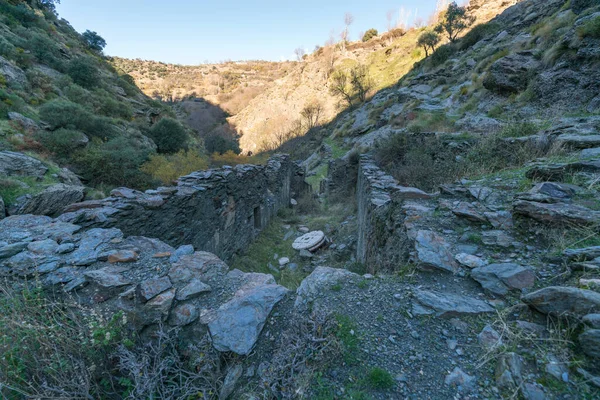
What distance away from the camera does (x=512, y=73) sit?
320 inches

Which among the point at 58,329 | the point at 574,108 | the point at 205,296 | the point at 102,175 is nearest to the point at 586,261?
the point at 205,296

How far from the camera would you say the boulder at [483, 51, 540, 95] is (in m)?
7.68

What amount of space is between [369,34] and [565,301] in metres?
53.2

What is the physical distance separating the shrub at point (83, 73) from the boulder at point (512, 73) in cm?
2140

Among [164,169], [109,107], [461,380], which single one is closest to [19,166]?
[164,169]

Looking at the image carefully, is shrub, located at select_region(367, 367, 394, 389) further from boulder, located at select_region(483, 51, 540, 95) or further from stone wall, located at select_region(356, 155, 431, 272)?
boulder, located at select_region(483, 51, 540, 95)

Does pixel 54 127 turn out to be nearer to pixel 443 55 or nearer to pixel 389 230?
pixel 389 230

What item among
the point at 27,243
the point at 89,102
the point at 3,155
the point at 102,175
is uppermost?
the point at 89,102

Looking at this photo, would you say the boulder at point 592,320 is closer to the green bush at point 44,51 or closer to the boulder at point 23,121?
the boulder at point 23,121

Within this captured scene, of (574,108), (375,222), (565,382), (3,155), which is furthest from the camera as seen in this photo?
(574,108)

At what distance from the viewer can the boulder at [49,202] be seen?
11.7 ft

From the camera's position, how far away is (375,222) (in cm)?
400

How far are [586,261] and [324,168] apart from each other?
1593cm

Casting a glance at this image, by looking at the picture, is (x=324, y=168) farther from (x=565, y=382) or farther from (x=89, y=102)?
(x=565, y=382)
